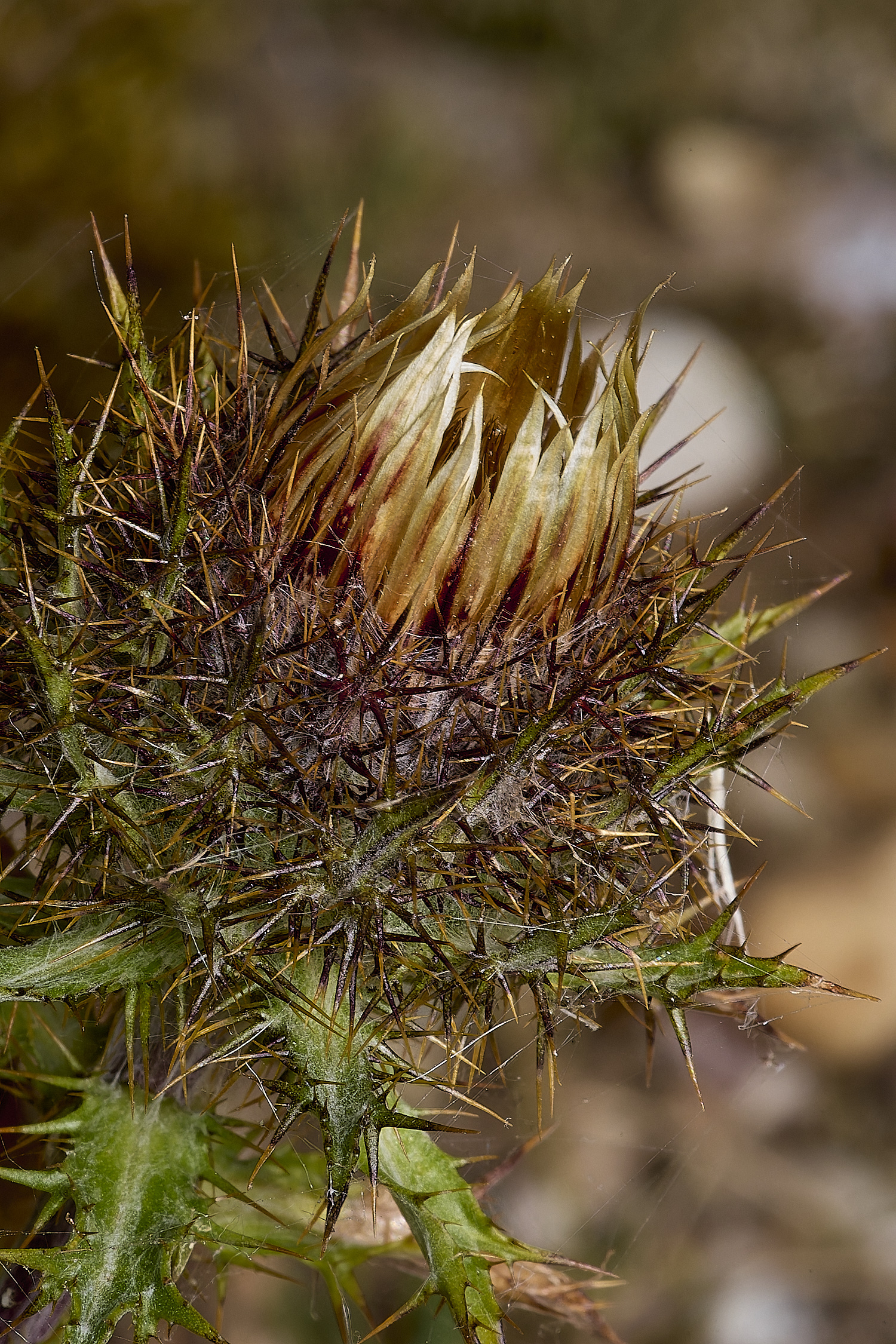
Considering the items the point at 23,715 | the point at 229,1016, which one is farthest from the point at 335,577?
the point at 229,1016

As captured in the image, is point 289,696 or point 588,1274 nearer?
point 289,696

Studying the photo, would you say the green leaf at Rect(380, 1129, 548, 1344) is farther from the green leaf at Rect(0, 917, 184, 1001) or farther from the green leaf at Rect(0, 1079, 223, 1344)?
the green leaf at Rect(0, 917, 184, 1001)

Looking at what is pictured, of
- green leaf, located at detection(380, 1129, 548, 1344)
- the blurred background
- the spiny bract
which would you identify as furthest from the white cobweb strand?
the blurred background

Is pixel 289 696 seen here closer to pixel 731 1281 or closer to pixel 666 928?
pixel 666 928

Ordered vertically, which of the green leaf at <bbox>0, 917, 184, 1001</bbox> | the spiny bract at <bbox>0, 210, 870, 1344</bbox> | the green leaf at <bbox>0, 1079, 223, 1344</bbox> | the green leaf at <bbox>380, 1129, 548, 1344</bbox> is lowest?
the green leaf at <bbox>0, 1079, 223, 1344</bbox>

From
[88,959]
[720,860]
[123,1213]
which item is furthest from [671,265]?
[123,1213]

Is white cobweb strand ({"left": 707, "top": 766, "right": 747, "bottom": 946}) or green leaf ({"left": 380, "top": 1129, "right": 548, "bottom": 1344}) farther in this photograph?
white cobweb strand ({"left": 707, "top": 766, "right": 747, "bottom": 946})
